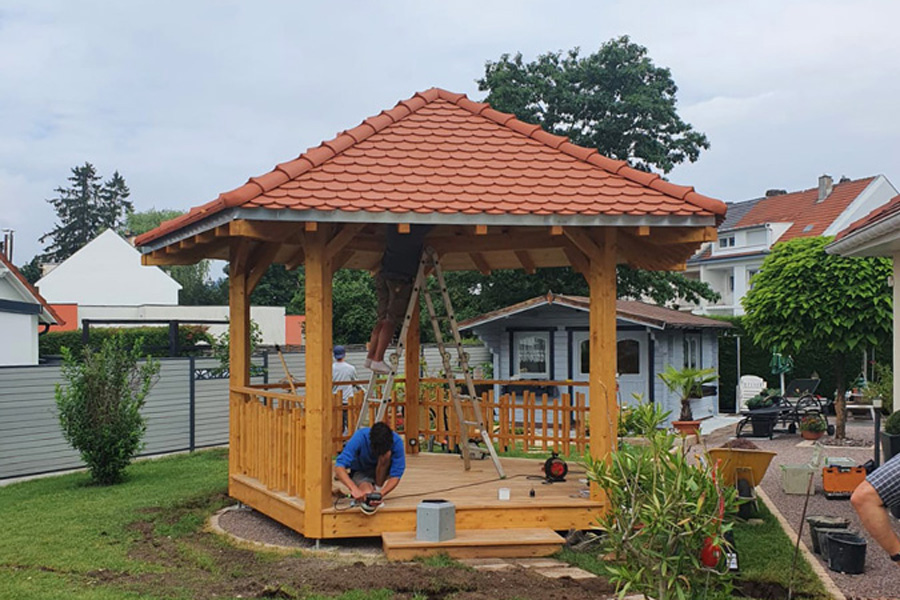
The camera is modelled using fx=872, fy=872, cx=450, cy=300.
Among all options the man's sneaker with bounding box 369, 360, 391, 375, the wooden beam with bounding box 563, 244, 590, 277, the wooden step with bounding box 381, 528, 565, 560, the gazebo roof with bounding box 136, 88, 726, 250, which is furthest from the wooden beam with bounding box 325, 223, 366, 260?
the wooden step with bounding box 381, 528, 565, 560

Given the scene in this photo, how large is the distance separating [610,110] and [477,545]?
69.7ft

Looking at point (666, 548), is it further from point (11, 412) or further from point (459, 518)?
point (11, 412)

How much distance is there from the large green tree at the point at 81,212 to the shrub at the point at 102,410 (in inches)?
2632

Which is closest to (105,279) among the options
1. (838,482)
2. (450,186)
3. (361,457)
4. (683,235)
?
(361,457)

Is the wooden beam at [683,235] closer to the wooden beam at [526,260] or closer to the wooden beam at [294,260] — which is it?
the wooden beam at [526,260]

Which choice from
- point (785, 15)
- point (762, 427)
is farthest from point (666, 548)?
point (762, 427)

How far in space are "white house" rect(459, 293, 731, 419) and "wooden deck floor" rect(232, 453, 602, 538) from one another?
11631 mm

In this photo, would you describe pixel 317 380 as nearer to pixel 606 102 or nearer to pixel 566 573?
pixel 566 573

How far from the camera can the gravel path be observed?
590 centimetres

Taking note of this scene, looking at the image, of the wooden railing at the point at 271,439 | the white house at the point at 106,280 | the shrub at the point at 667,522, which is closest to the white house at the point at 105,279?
the white house at the point at 106,280

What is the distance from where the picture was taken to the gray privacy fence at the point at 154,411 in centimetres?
1182

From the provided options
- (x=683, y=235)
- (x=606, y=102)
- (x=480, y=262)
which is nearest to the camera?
(x=683, y=235)

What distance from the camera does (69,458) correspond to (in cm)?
1259

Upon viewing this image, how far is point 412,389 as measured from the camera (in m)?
11.0
